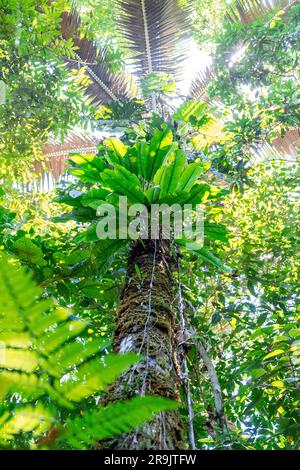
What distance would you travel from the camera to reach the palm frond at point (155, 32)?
6.31 metres

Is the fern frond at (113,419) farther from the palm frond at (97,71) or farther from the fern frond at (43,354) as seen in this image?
the palm frond at (97,71)

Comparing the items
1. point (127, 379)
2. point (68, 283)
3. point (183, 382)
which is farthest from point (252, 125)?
point (127, 379)

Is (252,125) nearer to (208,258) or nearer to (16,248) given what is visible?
(208,258)

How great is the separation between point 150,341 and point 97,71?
605cm

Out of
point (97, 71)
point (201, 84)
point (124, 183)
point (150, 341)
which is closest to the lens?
point (150, 341)

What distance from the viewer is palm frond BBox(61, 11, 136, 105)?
19.4 ft

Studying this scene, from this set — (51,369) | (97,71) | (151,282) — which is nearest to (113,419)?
(51,369)

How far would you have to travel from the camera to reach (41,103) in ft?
14.6

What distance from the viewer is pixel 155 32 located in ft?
21.5

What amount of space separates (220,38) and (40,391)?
19.0ft

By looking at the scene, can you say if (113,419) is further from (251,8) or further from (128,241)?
(251,8)

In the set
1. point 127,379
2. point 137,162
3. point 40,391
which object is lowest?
point 40,391

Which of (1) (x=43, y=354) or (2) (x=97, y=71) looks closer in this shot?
(1) (x=43, y=354)

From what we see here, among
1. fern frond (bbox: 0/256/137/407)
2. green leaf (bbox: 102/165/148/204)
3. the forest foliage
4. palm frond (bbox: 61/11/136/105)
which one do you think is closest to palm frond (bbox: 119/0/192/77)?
the forest foliage
